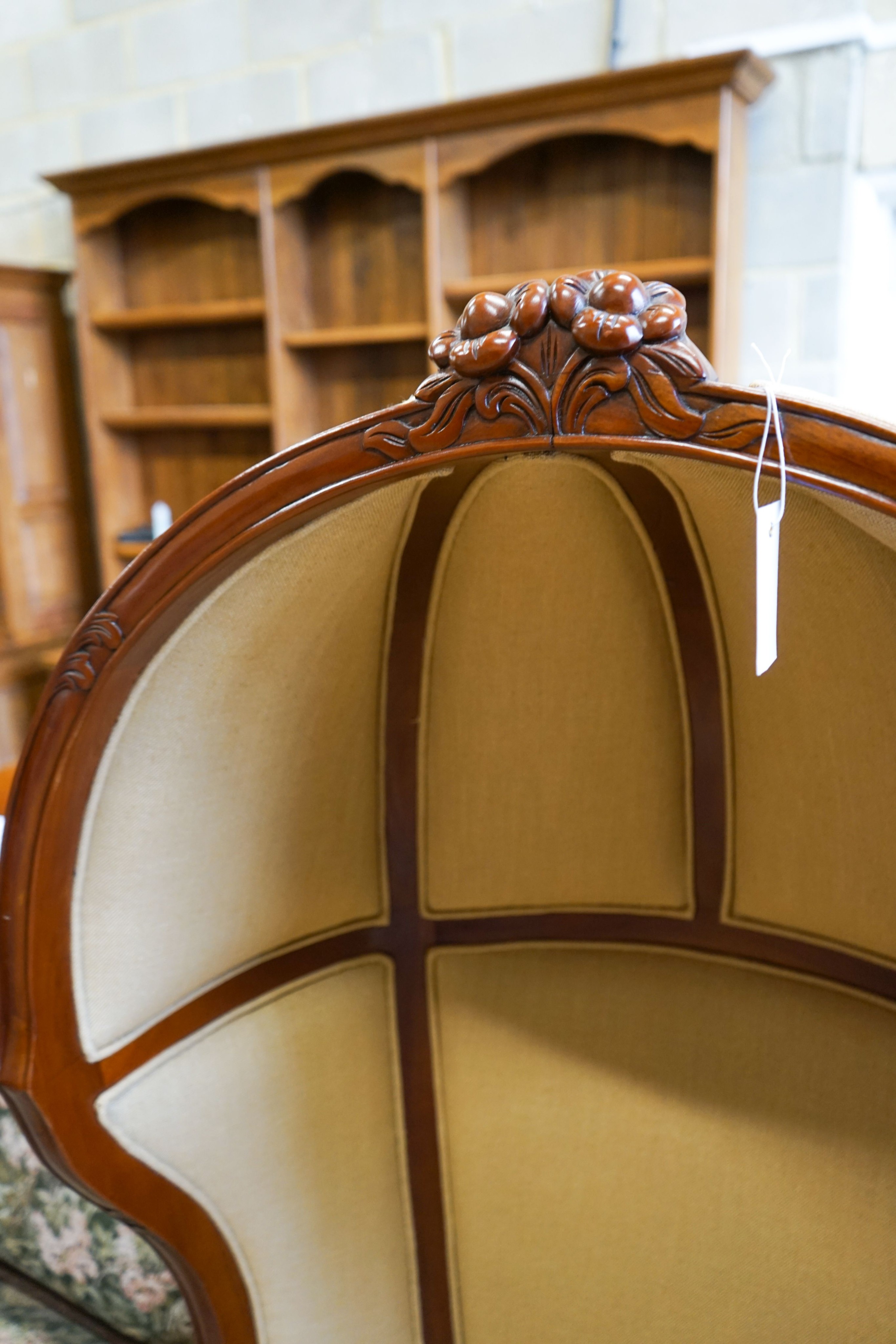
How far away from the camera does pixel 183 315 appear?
2717 millimetres

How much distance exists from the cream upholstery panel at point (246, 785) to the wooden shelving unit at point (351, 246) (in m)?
1.43

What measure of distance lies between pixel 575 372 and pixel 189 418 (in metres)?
2.40

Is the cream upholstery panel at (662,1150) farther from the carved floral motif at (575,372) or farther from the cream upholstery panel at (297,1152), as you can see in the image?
the carved floral motif at (575,372)

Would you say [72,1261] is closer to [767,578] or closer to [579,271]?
[767,578]

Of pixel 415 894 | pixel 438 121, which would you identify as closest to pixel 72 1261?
pixel 415 894

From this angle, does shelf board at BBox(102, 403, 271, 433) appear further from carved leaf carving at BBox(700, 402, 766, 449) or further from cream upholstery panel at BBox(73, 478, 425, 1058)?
carved leaf carving at BBox(700, 402, 766, 449)

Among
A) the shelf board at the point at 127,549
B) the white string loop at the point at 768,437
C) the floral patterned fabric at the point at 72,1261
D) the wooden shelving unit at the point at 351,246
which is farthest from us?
the shelf board at the point at 127,549

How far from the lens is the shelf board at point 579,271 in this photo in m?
2.02

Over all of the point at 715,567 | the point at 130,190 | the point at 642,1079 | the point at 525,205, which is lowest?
the point at 642,1079

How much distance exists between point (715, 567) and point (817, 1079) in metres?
0.49

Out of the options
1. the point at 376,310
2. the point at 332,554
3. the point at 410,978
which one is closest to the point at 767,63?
the point at 376,310

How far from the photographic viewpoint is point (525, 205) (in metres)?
2.30

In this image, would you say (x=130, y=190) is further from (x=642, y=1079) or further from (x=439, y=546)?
(x=642, y=1079)

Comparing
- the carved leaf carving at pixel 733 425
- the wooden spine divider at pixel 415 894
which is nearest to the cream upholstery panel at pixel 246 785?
the wooden spine divider at pixel 415 894
